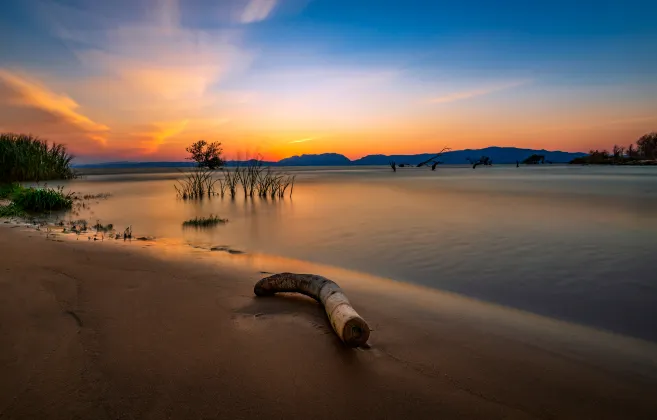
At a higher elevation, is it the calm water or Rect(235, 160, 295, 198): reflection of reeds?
Rect(235, 160, 295, 198): reflection of reeds

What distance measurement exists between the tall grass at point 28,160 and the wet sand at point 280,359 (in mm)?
27660

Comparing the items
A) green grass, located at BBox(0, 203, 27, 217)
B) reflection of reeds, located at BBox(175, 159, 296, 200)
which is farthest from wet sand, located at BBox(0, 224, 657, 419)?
reflection of reeds, located at BBox(175, 159, 296, 200)

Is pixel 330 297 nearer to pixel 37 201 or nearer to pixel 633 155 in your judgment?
pixel 37 201

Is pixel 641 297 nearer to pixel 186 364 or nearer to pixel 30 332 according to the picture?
pixel 186 364

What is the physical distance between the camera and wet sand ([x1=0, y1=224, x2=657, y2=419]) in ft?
8.91

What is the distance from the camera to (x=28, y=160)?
28.6 meters

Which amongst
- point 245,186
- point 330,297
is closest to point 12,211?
point 245,186

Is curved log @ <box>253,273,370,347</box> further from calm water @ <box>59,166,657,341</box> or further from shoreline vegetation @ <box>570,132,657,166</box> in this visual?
shoreline vegetation @ <box>570,132,657,166</box>

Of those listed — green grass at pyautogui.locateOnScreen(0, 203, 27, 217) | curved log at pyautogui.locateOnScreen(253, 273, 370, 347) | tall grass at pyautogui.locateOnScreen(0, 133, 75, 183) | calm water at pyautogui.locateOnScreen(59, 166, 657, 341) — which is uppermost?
tall grass at pyautogui.locateOnScreen(0, 133, 75, 183)

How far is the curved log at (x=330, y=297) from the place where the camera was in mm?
3527

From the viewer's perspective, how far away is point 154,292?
5.02m

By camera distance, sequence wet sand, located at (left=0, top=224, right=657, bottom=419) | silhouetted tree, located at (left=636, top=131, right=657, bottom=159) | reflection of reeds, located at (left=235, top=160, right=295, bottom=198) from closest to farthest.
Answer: wet sand, located at (left=0, top=224, right=657, bottom=419) < reflection of reeds, located at (left=235, top=160, right=295, bottom=198) < silhouetted tree, located at (left=636, top=131, right=657, bottom=159)

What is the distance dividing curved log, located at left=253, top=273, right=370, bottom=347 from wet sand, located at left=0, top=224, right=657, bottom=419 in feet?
0.48

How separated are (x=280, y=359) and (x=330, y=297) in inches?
39.9
